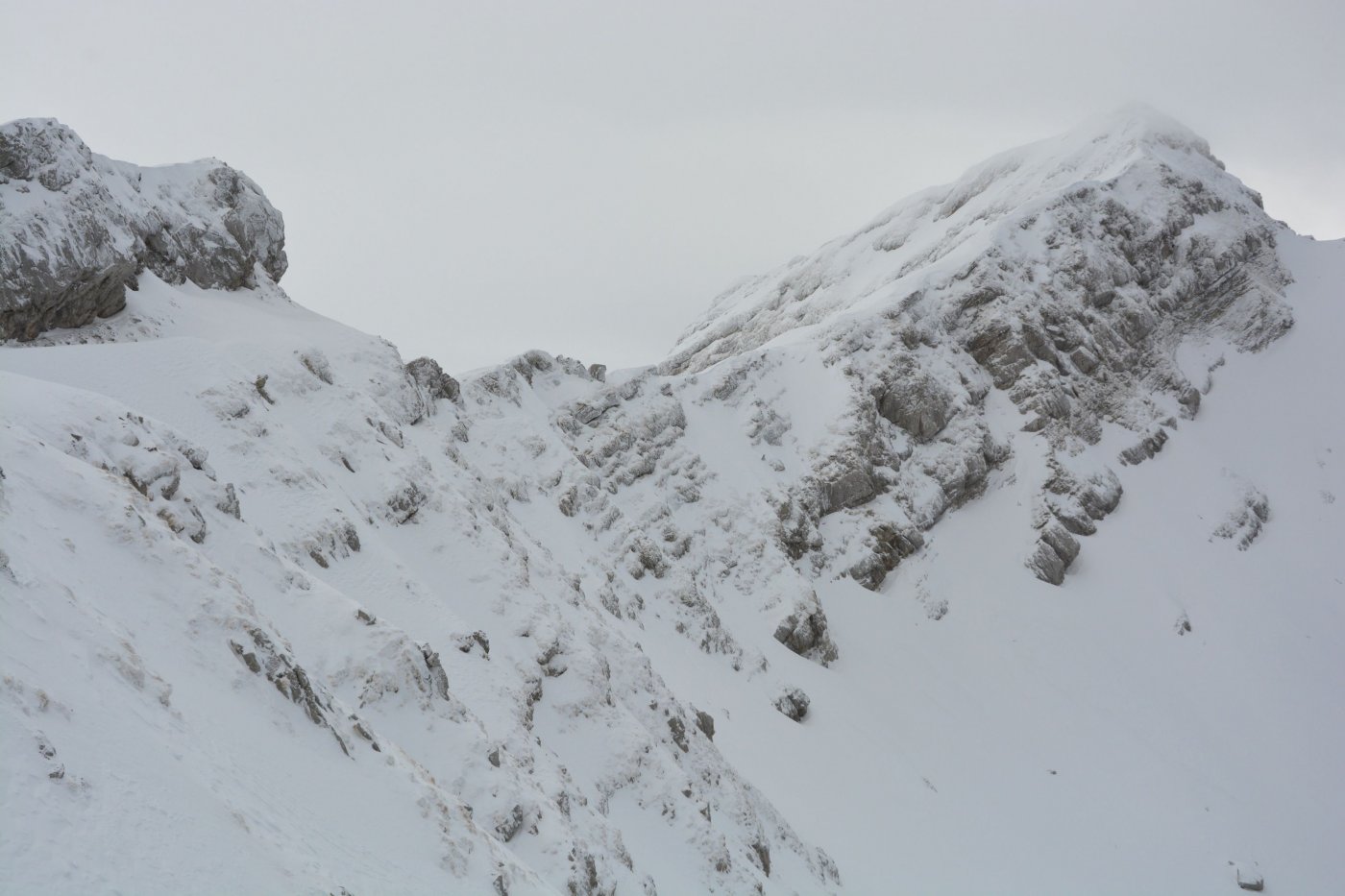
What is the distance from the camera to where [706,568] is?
45375 millimetres

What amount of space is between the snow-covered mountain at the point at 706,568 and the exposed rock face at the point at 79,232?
6.5 inches

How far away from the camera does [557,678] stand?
24828 millimetres

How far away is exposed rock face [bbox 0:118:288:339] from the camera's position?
25156mm

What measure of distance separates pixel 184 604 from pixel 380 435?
1481 centimetres

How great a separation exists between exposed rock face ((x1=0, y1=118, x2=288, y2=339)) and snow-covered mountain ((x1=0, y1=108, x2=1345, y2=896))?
16 centimetres

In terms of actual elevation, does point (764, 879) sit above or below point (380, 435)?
below

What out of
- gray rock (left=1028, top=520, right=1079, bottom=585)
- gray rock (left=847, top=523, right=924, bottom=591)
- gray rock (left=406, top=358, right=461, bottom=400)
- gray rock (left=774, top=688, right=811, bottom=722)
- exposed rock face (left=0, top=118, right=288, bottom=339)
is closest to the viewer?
exposed rock face (left=0, top=118, right=288, bottom=339)

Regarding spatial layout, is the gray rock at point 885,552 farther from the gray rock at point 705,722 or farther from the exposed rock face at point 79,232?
the exposed rock face at point 79,232

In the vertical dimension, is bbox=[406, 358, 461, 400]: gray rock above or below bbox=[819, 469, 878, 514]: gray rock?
below

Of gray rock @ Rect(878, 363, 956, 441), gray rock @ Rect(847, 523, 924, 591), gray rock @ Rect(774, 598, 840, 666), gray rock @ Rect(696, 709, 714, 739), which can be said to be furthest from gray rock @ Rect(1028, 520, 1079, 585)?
gray rock @ Rect(696, 709, 714, 739)

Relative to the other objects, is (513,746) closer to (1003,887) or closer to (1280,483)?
(1003,887)

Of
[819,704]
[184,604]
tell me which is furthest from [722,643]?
[184,604]

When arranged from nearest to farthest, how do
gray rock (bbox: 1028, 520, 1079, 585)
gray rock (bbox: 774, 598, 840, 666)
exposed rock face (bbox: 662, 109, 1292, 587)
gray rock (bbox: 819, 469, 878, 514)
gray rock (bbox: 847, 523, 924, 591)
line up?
1. gray rock (bbox: 774, 598, 840, 666)
2. gray rock (bbox: 847, 523, 924, 591)
3. gray rock (bbox: 1028, 520, 1079, 585)
4. gray rock (bbox: 819, 469, 878, 514)
5. exposed rock face (bbox: 662, 109, 1292, 587)

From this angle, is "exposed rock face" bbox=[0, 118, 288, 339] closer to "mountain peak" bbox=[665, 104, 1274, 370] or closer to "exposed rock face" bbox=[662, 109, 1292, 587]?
"exposed rock face" bbox=[662, 109, 1292, 587]
